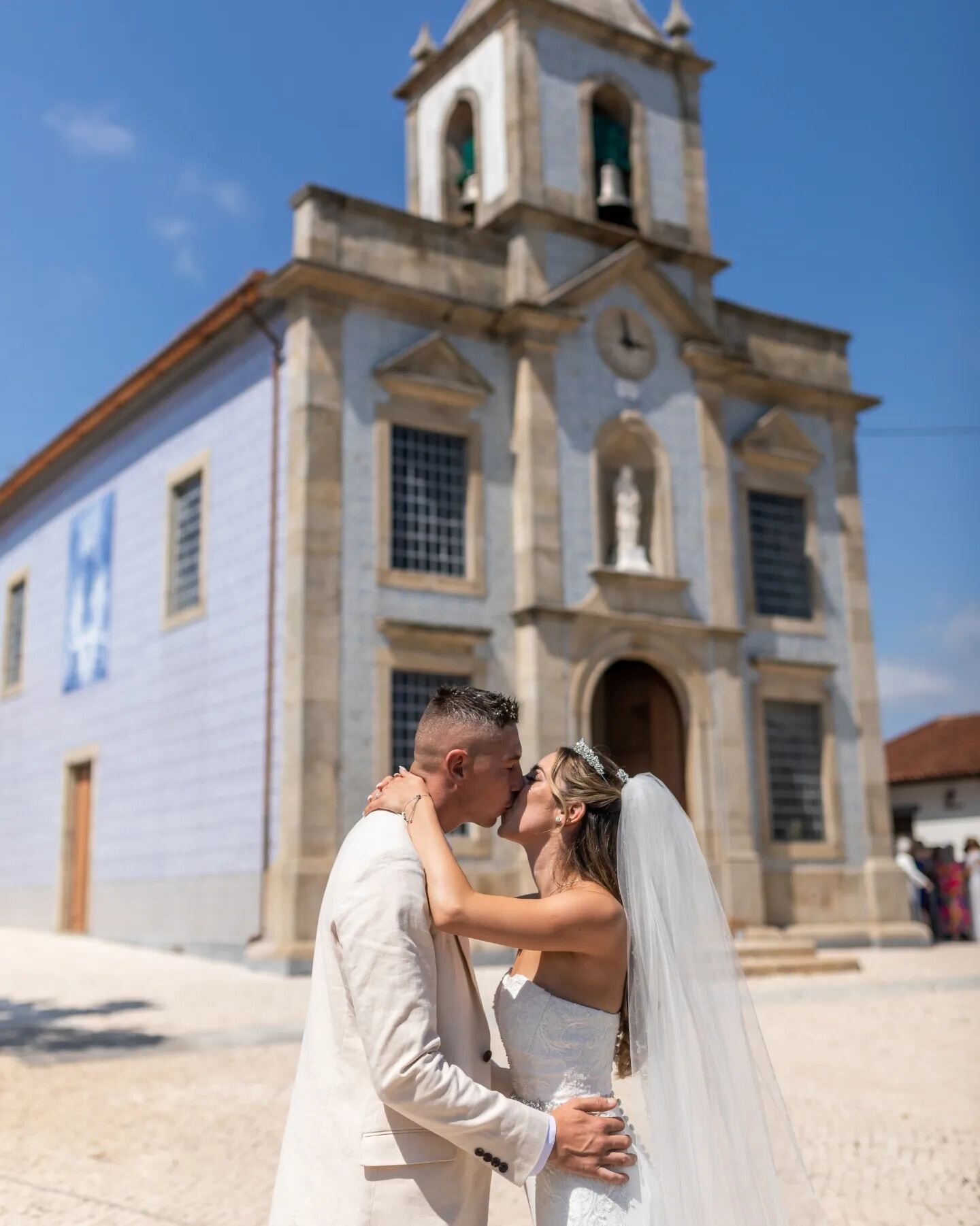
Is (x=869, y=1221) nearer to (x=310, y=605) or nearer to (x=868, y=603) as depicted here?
(x=310, y=605)

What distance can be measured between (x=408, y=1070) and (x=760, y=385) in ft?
62.2

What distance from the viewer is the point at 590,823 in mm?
3012

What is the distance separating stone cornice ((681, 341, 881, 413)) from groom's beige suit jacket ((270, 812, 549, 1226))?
17495mm

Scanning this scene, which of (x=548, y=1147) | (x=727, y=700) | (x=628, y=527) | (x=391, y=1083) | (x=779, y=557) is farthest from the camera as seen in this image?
(x=779, y=557)

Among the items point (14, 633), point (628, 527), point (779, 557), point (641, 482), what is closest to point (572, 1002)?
point (628, 527)

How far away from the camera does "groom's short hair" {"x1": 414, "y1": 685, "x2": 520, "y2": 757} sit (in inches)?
112

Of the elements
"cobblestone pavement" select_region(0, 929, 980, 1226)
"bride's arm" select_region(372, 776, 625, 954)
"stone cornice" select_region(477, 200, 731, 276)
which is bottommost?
"cobblestone pavement" select_region(0, 929, 980, 1226)

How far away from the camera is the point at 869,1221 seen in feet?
16.5

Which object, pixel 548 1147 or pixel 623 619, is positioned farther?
pixel 623 619

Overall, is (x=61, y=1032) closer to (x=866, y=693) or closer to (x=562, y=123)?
(x=866, y=693)

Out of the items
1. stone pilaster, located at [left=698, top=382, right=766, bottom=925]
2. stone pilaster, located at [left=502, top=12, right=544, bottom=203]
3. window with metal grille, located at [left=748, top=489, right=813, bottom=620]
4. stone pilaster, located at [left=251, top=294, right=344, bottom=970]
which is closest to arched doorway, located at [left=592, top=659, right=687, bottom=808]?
stone pilaster, located at [left=698, top=382, right=766, bottom=925]

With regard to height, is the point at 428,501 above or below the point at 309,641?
above

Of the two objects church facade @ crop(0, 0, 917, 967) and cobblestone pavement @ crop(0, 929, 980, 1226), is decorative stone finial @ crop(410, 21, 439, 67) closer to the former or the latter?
church facade @ crop(0, 0, 917, 967)

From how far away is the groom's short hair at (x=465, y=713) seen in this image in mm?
2855
